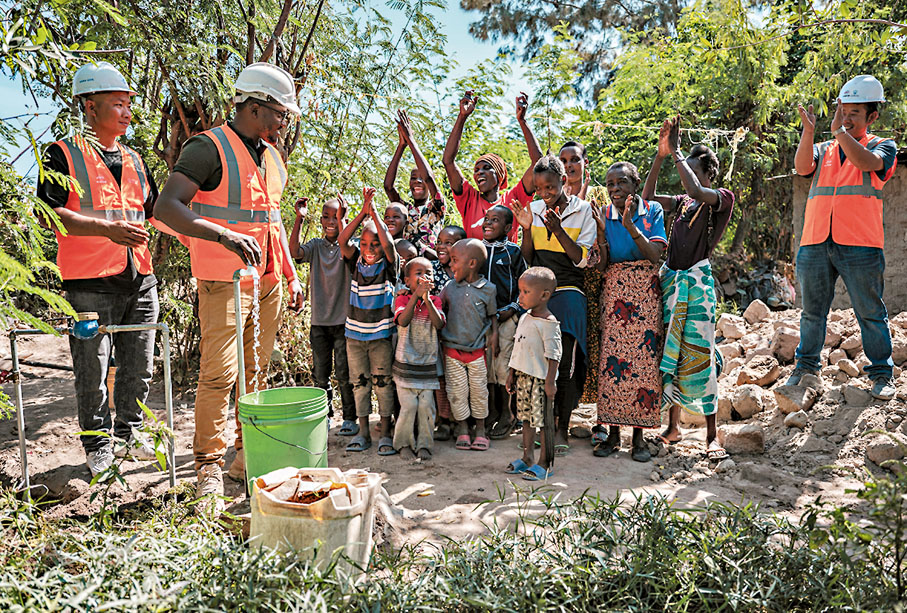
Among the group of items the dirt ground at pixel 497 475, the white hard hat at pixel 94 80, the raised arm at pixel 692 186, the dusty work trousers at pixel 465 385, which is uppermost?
the white hard hat at pixel 94 80

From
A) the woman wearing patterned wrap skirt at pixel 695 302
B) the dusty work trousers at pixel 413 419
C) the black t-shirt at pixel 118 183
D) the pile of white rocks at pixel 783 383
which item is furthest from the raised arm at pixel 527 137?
the black t-shirt at pixel 118 183

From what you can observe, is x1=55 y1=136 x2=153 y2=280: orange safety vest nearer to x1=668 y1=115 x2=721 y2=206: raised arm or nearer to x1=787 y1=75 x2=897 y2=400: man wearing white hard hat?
x1=668 y1=115 x2=721 y2=206: raised arm

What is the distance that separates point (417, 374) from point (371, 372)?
407 millimetres

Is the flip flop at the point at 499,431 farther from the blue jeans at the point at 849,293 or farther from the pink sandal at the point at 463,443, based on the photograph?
the blue jeans at the point at 849,293

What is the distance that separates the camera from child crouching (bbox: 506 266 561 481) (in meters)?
3.74

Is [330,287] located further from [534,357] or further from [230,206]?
[534,357]

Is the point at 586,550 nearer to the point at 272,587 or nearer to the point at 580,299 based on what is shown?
the point at 272,587

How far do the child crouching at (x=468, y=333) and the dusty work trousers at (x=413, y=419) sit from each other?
197 millimetres

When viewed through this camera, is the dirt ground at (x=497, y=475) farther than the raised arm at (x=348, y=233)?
No

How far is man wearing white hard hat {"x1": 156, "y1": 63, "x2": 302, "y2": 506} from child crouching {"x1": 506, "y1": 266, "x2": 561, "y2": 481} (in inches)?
59.9

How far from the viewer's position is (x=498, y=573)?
2.24 m

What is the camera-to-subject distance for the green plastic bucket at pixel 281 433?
2727mm

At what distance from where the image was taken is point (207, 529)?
7.98 ft

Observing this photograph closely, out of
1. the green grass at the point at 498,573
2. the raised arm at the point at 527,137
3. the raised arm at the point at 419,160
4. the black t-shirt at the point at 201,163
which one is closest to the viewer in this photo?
the green grass at the point at 498,573
